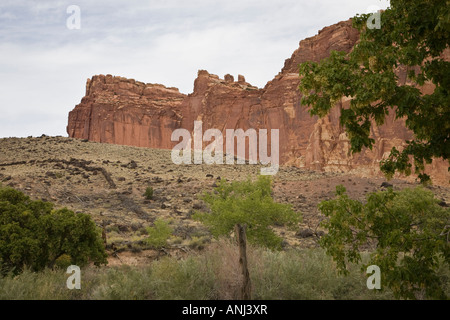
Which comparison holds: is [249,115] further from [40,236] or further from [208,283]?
[208,283]

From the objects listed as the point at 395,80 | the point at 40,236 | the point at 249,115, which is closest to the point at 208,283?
the point at 40,236

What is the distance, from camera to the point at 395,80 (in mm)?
5297

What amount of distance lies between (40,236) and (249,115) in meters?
67.5

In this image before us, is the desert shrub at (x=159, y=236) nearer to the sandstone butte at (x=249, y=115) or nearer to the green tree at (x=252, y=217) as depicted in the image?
the green tree at (x=252, y=217)

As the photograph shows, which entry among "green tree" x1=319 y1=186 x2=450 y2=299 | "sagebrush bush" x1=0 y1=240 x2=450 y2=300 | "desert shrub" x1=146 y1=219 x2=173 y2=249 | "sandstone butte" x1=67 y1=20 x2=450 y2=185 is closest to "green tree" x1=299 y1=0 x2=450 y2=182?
"green tree" x1=319 y1=186 x2=450 y2=299

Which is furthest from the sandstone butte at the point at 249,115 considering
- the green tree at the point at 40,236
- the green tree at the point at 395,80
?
the green tree at the point at 395,80

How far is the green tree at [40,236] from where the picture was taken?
29.6ft

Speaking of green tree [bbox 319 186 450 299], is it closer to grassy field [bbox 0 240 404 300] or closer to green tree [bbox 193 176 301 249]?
grassy field [bbox 0 240 404 300]

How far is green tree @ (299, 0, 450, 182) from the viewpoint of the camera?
17.0 feet

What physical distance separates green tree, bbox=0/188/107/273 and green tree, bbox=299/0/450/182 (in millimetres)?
7669
